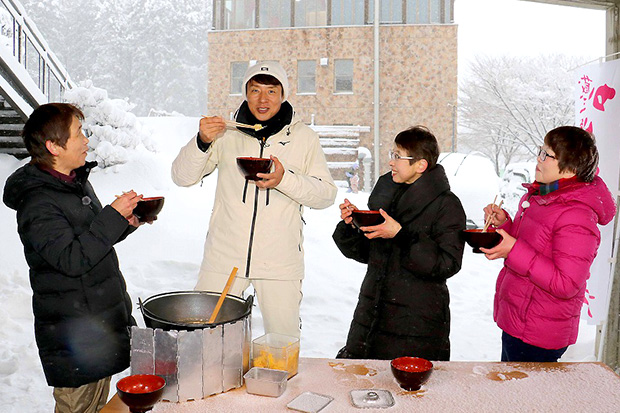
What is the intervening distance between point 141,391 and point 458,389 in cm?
72

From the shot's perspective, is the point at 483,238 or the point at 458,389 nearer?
the point at 458,389

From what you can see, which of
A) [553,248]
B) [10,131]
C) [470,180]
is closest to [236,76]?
[10,131]

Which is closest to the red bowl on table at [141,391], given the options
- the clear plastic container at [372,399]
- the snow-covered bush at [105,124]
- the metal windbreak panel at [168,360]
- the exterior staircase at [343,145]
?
the metal windbreak panel at [168,360]

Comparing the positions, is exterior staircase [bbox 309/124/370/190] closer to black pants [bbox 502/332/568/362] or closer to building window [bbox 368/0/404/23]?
building window [bbox 368/0/404/23]

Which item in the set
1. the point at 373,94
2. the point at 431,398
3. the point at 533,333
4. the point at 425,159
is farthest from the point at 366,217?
the point at 373,94

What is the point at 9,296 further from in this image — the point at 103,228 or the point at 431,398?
the point at 431,398

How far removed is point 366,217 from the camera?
5.10 ft

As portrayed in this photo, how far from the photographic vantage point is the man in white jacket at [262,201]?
1.97 metres

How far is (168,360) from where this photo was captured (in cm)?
116

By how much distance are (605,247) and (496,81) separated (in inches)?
182

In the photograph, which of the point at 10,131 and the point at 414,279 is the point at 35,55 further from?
the point at 414,279

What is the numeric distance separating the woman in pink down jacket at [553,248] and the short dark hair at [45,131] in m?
1.29

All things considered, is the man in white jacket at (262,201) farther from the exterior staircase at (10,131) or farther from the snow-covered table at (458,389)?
the exterior staircase at (10,131)

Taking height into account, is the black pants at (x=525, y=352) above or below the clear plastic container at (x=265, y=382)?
below
